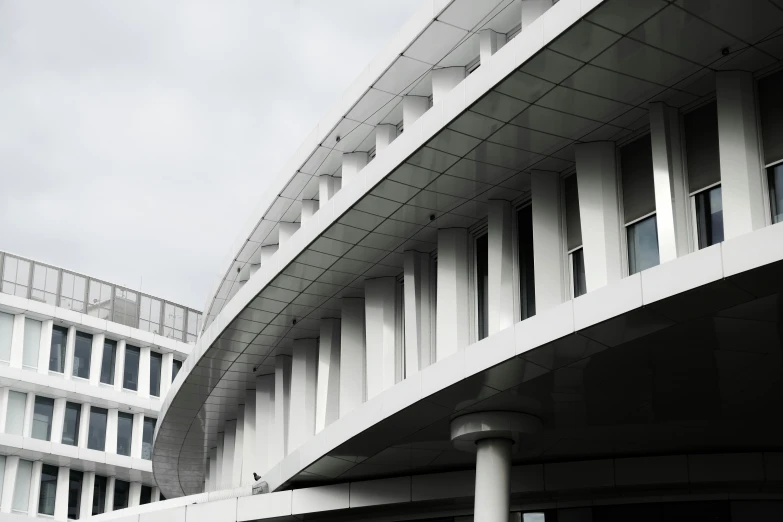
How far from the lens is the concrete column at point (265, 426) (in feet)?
98.4

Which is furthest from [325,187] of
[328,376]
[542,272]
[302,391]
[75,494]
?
[75,494]

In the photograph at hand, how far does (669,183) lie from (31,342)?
125 ft

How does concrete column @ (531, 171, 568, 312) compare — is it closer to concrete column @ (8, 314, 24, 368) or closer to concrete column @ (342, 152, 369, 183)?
concrete column @ (342, 152, 369, 183)

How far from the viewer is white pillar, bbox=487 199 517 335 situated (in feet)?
65.3

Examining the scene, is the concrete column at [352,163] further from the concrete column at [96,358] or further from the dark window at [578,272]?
the concrete column at [96,358]

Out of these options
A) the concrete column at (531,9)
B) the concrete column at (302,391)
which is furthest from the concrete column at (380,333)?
the concrete column at (531,9)

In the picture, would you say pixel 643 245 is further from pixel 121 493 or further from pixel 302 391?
pixel 121 493

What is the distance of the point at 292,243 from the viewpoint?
23.9m

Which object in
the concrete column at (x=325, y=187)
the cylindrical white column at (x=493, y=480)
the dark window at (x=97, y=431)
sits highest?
the concrete column at (x=325, y=187)

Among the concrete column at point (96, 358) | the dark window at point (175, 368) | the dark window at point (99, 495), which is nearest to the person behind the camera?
the concrete column at point (96, 358)

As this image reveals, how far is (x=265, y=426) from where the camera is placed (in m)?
31.8

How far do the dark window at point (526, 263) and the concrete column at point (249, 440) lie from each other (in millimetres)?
14254

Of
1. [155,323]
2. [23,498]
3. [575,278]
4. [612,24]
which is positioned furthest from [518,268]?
[155,323]

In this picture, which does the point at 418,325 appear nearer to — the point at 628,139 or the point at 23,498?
the point at 628,139
